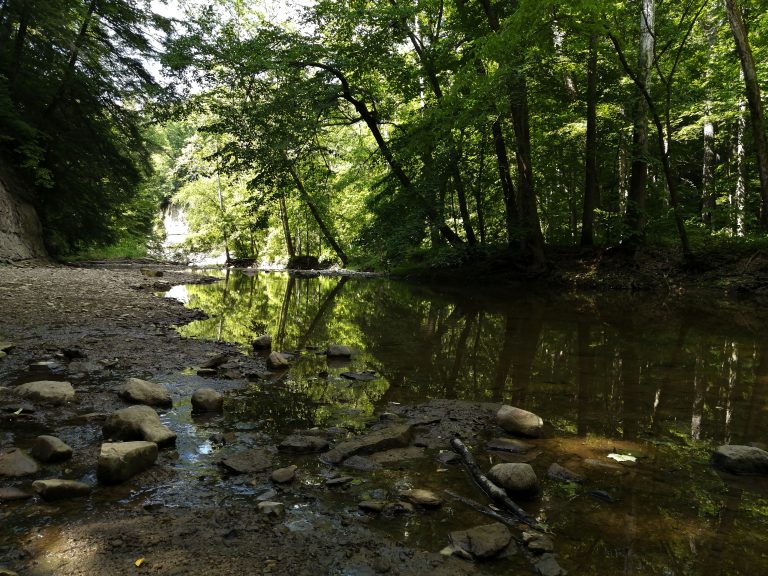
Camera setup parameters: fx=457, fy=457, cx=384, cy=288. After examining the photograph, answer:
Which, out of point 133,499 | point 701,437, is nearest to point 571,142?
point 701,437

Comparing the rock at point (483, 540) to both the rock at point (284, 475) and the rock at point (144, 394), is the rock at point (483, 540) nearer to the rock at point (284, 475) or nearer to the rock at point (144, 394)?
the rock at point (284, 475)

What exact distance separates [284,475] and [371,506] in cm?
70

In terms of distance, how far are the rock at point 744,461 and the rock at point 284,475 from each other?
10.8 ft

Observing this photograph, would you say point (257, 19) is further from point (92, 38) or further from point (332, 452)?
point (332, 452)

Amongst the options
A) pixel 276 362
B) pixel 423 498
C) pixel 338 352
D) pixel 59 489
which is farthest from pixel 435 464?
pixel 338 352

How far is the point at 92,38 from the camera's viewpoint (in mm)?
19359

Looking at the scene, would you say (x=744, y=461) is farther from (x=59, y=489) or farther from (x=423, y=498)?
(x=59, y=489)

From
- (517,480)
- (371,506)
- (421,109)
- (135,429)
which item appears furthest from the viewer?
(421,109)

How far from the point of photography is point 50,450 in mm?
3180

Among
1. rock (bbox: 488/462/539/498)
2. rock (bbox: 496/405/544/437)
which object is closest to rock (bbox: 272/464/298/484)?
rock (bbox: 488/462/539/498)

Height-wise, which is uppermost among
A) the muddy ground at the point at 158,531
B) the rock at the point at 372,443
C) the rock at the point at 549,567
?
the rock at the point at 372,443

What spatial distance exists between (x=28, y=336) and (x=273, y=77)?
48.3 ft

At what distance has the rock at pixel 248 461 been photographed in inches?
131

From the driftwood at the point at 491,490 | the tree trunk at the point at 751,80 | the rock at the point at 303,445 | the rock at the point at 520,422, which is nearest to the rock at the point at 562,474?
the driftwood at the point at 491,490
